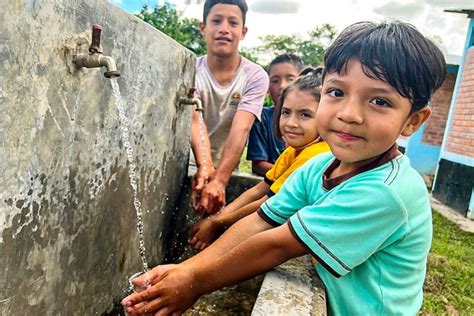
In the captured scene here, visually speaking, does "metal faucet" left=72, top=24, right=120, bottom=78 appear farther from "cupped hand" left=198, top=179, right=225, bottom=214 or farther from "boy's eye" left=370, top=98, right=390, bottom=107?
"cupped hand" left=198, top=179, right=225, bottom=214

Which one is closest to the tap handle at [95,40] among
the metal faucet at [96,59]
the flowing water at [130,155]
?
the metal faucet at [96,59]

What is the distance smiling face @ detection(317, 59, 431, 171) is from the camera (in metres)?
1.17

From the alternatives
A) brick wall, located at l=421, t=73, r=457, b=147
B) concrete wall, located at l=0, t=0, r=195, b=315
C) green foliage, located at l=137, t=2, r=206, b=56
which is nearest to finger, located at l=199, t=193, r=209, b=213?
concrete wall, located at l=0, t=0, r=195, b=315

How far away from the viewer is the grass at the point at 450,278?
326 centimetres

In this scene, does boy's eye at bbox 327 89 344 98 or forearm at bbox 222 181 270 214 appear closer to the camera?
boy's eye at bbox 327 89 344 98

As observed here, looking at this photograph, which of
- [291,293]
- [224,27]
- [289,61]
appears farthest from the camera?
[289,61]

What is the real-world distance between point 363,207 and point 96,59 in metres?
0.93

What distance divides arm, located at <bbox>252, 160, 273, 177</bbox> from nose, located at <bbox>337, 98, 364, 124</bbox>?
2.06 meters

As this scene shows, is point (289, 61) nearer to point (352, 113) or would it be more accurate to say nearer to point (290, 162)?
point (290, 162)

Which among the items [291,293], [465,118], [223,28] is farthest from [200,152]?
[465,118]

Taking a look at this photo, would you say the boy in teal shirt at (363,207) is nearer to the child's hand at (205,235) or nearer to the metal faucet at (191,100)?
the child's hand at (205,235)

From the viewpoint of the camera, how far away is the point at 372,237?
1.14m

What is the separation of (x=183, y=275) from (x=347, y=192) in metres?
0.60

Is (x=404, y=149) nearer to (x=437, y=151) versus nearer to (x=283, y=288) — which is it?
(x=437, y=151)
